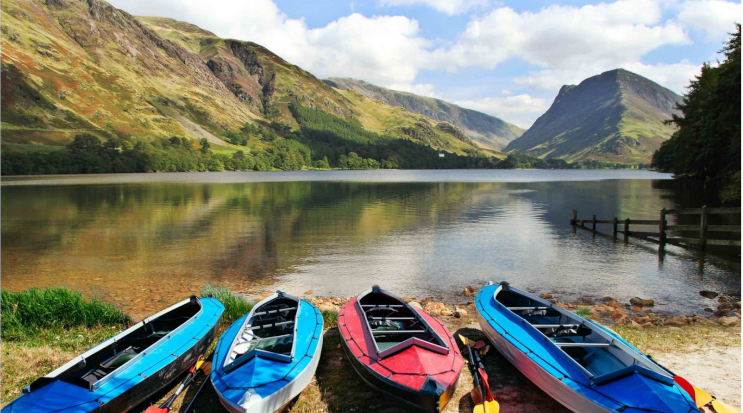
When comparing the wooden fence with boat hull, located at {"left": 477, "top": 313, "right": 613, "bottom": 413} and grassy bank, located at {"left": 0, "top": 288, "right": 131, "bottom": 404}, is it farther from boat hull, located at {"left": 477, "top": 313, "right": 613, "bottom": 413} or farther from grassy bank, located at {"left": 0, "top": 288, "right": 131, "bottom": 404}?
grassy bank, located at {"left": 0, "top": 288, "right": 131, "bottom": 404}

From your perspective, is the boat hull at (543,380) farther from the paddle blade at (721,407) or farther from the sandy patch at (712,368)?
the sandy patch at (712,368)

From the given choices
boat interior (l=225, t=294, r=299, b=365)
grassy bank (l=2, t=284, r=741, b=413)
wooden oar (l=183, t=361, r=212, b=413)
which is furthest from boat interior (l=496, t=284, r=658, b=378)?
wooden oar (l=183, t=361, r=212, b=413)

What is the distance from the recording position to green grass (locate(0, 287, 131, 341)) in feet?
43.5

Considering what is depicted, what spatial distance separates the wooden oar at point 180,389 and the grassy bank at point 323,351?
415 millimetres

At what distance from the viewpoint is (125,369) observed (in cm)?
887

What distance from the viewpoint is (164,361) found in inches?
372

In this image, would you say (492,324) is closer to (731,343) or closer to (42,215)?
(731,343)

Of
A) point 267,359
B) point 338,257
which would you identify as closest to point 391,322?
point 267,359

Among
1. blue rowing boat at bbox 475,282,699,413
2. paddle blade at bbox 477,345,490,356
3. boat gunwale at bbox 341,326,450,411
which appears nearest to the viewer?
blue rowing boat at bbox 475,282,699,413

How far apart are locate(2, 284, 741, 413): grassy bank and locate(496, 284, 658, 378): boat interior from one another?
128 centimetres

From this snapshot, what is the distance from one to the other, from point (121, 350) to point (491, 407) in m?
8.66

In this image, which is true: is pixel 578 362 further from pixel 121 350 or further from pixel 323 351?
pixel 121 350

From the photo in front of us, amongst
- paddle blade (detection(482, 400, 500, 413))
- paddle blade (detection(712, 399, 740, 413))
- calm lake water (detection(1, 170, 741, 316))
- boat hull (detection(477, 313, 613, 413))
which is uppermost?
boat hull (detection(477, 313, 613, 413))

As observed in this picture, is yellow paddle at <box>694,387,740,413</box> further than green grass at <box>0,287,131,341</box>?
No
